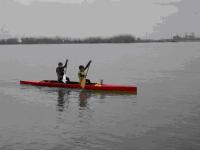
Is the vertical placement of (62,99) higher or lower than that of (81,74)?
lower

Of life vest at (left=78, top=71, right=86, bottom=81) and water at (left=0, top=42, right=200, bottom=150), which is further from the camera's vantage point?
life vest at (left=78, top=71, right=86, bottom=81)

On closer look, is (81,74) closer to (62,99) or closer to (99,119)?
(62,99)

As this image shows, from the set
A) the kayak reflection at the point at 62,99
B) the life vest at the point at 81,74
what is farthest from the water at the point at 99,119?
the life vest at the point at 81,74

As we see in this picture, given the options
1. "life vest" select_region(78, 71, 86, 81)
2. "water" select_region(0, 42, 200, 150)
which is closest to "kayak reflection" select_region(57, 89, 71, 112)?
"water" select_region(0, 42, 200, 150)

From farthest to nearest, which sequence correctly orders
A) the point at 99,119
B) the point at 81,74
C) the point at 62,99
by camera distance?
the point at 81,74, the point at 62,99, the point at 99,119

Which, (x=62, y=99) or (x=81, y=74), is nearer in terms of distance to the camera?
(x=62, y=99)

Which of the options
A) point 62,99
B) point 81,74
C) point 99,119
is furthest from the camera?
point 81,74

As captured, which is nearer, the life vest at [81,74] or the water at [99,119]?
the water at [99,119]

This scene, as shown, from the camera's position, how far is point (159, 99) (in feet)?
103

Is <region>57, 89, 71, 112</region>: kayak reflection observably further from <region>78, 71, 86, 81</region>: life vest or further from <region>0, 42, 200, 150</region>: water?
<region>78, 71, 86, 81</region>: life vest

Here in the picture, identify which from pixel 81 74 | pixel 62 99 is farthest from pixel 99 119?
pixel 81 74

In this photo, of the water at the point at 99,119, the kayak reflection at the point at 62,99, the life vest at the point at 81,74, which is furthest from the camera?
the life vest at the point at 81,74

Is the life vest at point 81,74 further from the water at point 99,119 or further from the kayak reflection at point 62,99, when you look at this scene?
the kayak reflection at point 62,99

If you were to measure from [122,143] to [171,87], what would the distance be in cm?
2031
